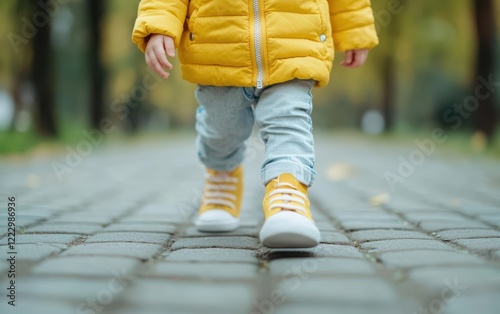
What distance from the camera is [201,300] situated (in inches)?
69.8

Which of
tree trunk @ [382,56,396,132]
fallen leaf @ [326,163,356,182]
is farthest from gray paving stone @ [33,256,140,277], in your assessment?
tree trunk @ [382,56,396,132]

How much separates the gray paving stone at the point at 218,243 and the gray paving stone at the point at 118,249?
0.42ft

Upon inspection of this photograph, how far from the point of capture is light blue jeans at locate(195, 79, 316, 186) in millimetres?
2574

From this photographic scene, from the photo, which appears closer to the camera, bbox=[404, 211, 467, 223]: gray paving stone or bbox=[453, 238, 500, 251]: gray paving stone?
bbox=[453, 238, 500, 251]: gray paving stone

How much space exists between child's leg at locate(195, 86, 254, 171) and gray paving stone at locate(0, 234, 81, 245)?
795 mm

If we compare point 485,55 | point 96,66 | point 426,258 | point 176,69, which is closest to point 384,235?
point 426,258

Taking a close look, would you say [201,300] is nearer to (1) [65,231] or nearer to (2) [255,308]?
(2) [255,308]

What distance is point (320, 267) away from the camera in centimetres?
216

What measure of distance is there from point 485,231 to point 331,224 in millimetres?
782

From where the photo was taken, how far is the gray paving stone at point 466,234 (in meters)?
2.79

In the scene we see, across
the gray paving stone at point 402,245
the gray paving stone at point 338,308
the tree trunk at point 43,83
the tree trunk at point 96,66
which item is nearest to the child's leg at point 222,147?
the gray paving stone at point 402,245

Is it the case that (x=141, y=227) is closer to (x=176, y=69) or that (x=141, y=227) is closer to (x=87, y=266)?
(x=87, y=266)

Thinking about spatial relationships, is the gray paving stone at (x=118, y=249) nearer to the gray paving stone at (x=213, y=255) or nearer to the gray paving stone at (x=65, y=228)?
the gray paving stone at (x=213, y=255)

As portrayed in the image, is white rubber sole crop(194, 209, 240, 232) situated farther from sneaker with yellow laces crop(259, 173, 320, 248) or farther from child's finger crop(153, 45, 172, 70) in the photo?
child's finger crop(153, 45, 172, 70)
